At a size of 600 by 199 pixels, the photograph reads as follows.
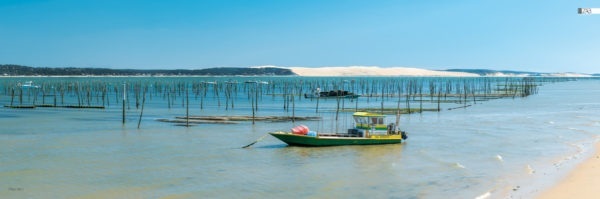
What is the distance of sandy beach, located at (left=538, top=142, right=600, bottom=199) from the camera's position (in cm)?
1792

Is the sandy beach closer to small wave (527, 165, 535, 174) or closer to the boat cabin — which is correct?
small wave (527, 165, 535, 174)

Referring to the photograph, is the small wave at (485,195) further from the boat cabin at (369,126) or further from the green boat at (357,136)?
the boat cabin at (369,126)

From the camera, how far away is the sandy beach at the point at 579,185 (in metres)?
17.9

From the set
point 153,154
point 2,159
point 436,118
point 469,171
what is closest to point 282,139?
point 153,154

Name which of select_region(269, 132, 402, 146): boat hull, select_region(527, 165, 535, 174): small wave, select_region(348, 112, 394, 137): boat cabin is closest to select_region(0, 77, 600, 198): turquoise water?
select_region(527, 165, 535, 174): small wave

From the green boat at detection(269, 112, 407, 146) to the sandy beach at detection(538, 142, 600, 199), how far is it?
10482 mm

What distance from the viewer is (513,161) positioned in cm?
2622

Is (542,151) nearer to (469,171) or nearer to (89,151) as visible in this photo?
(469,171)

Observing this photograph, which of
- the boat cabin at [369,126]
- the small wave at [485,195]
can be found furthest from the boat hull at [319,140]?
the small wave at [485,195]

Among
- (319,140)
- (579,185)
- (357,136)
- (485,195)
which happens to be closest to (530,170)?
(579,185)

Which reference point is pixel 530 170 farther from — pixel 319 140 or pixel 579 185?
pixel 319 140

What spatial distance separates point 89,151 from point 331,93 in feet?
194

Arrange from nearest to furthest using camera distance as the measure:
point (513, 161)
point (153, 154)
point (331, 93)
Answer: point (513, 161), point (153, 154), point (331, 93)

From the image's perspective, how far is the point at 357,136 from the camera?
31.7 meters
